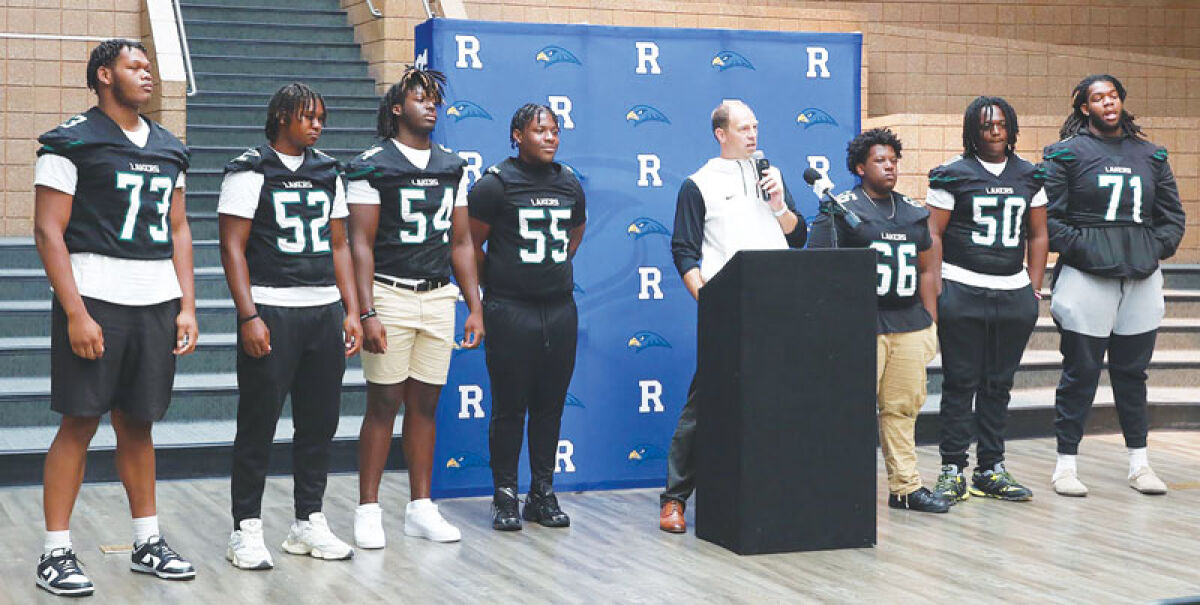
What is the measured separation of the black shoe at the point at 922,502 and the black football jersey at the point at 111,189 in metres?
3.13

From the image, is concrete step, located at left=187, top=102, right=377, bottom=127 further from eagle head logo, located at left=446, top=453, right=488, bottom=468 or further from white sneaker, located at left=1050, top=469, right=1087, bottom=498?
white sneaker, located at left=1050, top=469, right=1087, bottom=498

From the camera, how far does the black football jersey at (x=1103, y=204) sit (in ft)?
21.5

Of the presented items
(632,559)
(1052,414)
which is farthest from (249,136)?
(632,559)

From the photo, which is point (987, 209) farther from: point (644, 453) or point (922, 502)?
point (644, 453)

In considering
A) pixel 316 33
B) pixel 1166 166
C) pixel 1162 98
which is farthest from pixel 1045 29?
pixel 1166 166

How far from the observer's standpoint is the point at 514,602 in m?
4.75

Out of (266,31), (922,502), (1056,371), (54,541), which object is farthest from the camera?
(266,31)

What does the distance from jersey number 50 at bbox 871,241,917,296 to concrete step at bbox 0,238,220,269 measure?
4107mm

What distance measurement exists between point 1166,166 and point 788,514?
2.60 meters

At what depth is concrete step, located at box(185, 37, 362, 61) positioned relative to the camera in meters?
10.6

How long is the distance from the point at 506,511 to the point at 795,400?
4.06 feet

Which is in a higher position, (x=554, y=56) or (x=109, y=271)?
(x=554, y=56)

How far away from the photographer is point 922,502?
20.5 ft

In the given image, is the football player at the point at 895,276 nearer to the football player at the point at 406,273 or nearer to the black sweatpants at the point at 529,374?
Result: the black sweatpants at the point at 529,374
